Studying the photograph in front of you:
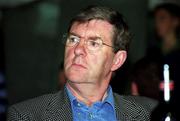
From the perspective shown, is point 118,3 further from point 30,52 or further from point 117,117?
point 117,117

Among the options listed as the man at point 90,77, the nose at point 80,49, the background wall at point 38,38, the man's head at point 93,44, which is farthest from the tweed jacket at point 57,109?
the background wall at point 38,38

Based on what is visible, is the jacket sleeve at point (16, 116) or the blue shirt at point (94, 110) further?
the blue shirt at point (94, 110)

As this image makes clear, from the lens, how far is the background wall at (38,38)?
6555 mm

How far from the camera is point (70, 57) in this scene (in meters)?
3.43

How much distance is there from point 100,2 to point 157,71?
7.74 feet

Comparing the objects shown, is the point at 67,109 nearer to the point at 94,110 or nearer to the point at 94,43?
the point at 94,110

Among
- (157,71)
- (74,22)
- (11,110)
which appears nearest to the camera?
(11,110)

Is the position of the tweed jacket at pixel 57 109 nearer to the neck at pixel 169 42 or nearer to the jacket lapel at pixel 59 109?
the jacket lapel at pixel 59 109

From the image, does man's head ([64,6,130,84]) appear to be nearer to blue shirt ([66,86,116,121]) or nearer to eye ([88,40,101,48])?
eye ([88,40,101,48])

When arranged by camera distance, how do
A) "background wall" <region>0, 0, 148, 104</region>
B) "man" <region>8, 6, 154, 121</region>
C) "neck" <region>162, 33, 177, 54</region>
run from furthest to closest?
"background wall" <region>0, 0, 148, 104</region>
"neck" <region>162, 33, 177, 54</region>
"man" <region>8, 6, 154, 121</region>

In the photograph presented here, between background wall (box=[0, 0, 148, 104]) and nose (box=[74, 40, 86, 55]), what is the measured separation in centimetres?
314

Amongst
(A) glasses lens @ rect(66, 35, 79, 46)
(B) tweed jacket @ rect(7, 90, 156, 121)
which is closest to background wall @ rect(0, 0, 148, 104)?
(B) tweed jacket @ rect(7, 90, 156, 121)

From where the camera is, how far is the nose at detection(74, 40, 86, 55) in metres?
3.38

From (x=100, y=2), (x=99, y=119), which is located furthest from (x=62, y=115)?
(x=100, y=2)
